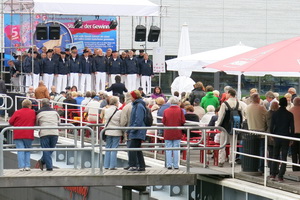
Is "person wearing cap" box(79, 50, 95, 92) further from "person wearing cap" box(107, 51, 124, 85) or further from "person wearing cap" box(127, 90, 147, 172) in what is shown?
"person wearing cap" box(127, 90, 147, 172)

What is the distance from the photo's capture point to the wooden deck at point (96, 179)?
1712cm

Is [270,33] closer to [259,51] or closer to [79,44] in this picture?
[79,44]

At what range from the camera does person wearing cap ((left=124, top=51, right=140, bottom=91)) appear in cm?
3297

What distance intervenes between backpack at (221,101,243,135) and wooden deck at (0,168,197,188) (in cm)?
129

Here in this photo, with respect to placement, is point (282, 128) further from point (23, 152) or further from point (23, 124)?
point (23, 152)

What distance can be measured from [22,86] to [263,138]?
50.5 ft

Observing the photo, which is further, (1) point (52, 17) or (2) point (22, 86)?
(1) point (52, 17)

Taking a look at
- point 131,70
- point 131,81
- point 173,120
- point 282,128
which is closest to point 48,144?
point 173,120

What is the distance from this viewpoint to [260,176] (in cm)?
1692

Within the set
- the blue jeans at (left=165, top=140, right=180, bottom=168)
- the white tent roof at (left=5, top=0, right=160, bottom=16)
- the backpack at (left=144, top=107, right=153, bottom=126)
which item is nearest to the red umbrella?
the backpack at (left=144, top=107, right=153, bottom=126)

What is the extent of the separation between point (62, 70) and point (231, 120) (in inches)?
591

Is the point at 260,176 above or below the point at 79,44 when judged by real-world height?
below

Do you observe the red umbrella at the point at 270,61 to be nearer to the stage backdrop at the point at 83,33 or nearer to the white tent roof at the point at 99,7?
the white tent roof at the point at 99,7

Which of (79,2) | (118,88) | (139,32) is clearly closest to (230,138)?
(118,88)
